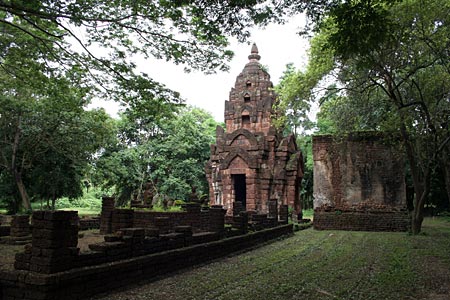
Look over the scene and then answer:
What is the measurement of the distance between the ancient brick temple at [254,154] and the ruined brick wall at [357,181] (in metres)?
2.39

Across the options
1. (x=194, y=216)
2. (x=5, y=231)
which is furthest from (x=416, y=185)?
(x=5, y=231)

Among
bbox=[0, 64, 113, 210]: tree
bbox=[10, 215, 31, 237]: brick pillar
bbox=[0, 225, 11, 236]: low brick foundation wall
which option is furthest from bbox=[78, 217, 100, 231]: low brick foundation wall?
bbox=[0, 64, 113, 210]: tree

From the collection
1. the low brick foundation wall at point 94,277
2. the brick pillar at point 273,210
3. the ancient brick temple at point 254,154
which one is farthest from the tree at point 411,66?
the ancient brick temple at point 254,154

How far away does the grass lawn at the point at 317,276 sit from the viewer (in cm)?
580

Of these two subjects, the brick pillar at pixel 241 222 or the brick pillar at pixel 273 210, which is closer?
the brick pillar at pixel 241 222

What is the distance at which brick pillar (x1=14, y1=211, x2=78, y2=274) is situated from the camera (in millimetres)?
5000

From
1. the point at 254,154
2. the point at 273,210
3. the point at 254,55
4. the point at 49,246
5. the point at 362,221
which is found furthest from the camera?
the point at 254,55

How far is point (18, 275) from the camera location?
16.4 feet

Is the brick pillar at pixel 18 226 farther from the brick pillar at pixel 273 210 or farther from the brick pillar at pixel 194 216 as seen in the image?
the brick pillar at pixel 273 210

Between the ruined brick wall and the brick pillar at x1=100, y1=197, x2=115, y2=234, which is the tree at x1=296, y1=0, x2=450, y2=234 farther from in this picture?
the brick pillar at x1=100, y1=197, x2=115, y2=234

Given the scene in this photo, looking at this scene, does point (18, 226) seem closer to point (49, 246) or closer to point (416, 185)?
point (49, 246)

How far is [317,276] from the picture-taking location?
7.07 m

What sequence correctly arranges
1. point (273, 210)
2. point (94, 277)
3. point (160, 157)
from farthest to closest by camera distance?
1. point (160, 157)
2. point (273, 210)
3. point (94, 277)

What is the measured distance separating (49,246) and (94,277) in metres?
0.87
